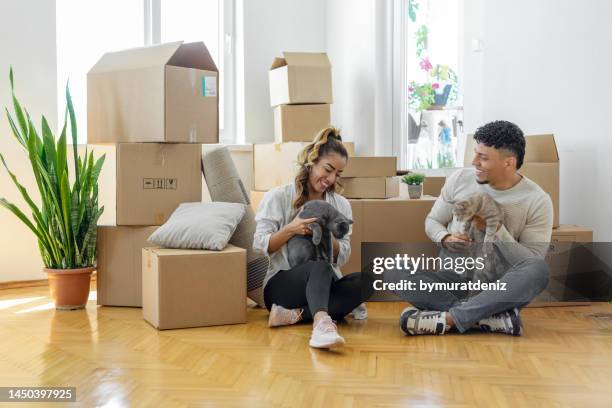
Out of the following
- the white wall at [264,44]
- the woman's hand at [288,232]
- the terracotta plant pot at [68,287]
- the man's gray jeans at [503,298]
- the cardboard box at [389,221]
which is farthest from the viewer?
the white wall at [264,44]

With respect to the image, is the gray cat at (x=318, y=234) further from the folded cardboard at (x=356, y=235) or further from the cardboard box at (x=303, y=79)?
the cardboard box at (x=303, y=79)

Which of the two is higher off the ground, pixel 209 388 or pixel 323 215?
pixel 323 215

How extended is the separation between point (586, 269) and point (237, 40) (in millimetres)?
2771

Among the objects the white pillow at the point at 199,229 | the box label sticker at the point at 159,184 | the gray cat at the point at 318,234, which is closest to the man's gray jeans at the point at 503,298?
the gray cat at the point at 318,234

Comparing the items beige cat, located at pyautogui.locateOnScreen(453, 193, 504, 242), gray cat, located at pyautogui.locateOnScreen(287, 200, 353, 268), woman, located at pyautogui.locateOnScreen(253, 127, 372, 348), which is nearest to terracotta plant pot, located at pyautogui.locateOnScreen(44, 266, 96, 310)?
woman, located at pyautogui.locateOnScreen(253, 127, 372, 348)

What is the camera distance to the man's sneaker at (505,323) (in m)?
2.96

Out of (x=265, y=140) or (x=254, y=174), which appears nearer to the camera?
(x=254, y=174)

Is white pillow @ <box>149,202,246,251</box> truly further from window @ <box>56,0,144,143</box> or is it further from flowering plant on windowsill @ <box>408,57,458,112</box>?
flowering plant on windowsill @ <box>408,57,458,112</box>

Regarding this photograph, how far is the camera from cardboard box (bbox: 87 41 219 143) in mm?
3543

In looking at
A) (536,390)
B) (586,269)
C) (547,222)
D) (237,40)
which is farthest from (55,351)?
(237,40)

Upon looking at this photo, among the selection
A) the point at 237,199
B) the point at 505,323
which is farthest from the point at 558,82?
the point at 237,199

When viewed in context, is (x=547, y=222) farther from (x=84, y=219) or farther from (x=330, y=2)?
(x=330, y=2)

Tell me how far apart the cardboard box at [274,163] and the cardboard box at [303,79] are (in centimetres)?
30

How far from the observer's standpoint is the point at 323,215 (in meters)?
3.06
